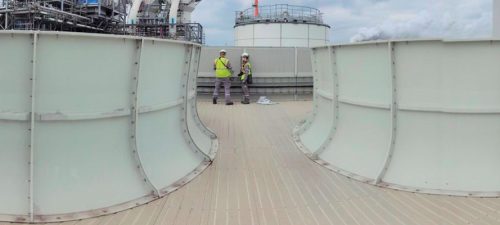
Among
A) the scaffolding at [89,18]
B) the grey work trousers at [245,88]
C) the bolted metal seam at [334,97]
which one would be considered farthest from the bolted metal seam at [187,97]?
the scaffolding at [89,18]

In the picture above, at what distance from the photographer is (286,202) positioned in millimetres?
4027

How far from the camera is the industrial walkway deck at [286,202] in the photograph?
11.7 feet

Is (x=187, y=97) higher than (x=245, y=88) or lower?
lower

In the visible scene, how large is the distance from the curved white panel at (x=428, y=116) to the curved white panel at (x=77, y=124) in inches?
97.6

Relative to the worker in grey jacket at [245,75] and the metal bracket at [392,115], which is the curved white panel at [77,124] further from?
the worker in grey jacket at [245,75]

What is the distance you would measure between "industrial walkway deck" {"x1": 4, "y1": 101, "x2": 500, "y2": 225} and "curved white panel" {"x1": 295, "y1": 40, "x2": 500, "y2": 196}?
12.3 inches

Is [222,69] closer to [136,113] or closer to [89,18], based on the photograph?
[136,113]

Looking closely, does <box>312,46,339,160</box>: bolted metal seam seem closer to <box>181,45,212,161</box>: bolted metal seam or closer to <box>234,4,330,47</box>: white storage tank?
<box>181,45,212,161</box>: bolted metal seam

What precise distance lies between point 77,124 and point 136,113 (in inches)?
23.6

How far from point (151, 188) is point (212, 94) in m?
7.72

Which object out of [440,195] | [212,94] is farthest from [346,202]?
[212,94]

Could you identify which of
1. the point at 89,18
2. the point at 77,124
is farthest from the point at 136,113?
the point at 89,18

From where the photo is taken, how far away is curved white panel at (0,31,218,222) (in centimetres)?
352

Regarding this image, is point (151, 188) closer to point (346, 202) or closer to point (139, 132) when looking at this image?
point (139, 132)
